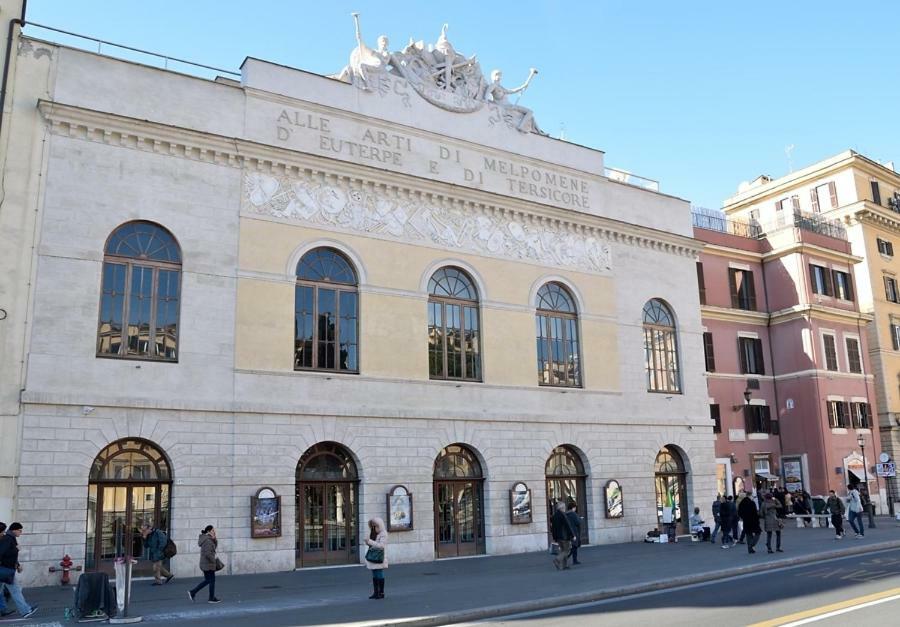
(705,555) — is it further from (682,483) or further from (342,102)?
(342,102)

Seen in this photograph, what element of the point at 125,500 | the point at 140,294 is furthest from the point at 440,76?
the point at 125,500

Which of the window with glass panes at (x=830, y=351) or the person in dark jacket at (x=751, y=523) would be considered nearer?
the person in dark jacket at (x=751, y=523)

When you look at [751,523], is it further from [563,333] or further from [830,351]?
[830,351]

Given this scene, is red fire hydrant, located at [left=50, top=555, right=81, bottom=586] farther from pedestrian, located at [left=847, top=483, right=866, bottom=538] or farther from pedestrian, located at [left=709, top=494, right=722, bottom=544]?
pedestrian, located at [left=847, top=483, right=866, bottom=538]

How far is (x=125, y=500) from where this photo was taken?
A: 18.4 m

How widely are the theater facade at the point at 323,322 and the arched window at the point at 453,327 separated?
81 millimetres

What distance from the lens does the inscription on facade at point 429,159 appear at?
73.2ft

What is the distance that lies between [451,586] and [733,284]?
27.3 metres

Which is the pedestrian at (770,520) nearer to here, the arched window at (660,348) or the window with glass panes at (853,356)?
the arched window at (660,348)

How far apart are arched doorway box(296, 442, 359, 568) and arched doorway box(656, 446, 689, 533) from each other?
11.8 m

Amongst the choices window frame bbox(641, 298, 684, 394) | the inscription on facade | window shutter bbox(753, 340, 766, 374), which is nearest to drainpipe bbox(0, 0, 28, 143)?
the inscription on facade

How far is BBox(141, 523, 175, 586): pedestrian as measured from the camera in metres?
17.5

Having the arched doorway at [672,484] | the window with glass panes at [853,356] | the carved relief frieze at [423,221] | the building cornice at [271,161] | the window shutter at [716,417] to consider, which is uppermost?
the building cornice at [271,161]

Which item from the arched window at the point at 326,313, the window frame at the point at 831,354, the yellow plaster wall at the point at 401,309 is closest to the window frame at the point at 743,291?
the window frame at the point at 831,354
